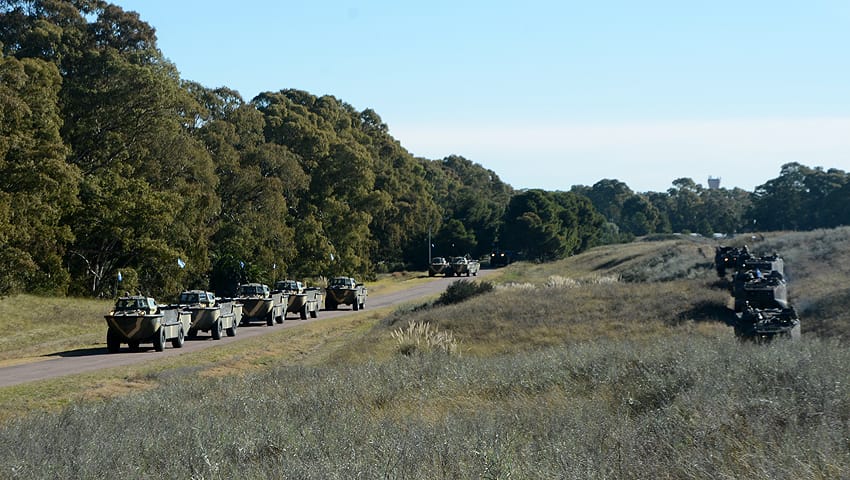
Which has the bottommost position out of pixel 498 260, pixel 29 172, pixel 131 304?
pixel 131 304

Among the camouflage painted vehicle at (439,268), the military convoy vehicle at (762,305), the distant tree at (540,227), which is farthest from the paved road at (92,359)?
the distant tree at (540,227)

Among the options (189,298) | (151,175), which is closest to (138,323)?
(189,298)

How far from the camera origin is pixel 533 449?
26.7ft

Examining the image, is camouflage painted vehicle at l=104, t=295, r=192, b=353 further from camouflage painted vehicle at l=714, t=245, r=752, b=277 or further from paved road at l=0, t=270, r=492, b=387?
camouflage painted vehicle at l=714, t=245, r=752, b=277

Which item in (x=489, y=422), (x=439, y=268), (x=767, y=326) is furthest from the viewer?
(x=439, y=268)

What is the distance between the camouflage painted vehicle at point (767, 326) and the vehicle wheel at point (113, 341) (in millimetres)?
17995

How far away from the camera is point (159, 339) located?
26.8 meters

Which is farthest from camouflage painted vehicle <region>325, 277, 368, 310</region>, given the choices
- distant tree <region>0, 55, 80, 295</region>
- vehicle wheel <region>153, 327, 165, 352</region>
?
vehicle wheel <region>153, 327, 165, 352</region>

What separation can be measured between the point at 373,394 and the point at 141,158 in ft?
115

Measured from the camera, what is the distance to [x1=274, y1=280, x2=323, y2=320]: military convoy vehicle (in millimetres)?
41375

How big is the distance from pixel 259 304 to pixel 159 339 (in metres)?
10.4

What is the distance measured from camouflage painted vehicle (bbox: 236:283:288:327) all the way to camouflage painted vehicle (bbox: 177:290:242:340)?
15.1 ft

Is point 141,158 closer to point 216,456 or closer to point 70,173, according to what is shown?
point 70,173

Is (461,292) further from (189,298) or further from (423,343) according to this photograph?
(423,343)
